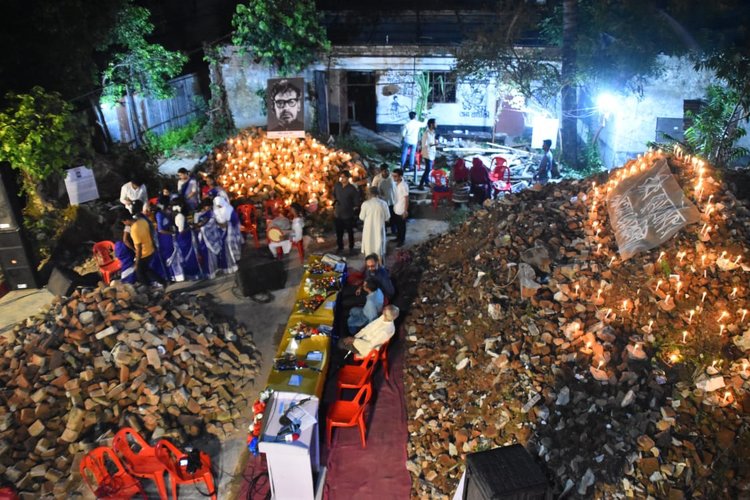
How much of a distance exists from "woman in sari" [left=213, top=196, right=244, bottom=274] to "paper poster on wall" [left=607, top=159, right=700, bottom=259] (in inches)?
272

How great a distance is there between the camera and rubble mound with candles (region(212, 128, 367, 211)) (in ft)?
43.7

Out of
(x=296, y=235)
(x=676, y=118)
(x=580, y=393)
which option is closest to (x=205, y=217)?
(x=296, y=235)

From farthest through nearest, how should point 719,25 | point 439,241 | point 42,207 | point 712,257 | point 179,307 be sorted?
1. point 719,25
2. point 42,207
3. point 439,241
4. point 179,307
5. point 712,257

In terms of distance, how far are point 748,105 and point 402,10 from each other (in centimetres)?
1220

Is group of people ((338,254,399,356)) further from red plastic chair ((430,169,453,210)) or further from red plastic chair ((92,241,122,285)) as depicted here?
red plastic chair ((430,169,453,210))

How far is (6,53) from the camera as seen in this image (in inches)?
417

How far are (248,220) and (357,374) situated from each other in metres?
6.05

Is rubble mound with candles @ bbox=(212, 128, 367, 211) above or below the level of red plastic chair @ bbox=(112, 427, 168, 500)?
above

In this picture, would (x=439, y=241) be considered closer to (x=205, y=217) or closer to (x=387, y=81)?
(x=205, y=217)

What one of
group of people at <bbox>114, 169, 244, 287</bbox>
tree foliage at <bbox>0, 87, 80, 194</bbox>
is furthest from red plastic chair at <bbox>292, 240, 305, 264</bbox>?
tree foliage at <bbox>0, 87, 80, 194</bbox>

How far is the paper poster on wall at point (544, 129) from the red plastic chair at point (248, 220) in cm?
966

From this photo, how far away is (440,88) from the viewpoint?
20891 mm

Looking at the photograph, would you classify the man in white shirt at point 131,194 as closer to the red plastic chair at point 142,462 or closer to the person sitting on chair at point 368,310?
the person sitting on chair at point 368,310

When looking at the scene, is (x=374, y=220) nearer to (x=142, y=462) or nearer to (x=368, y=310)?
(x=368, y=310)
